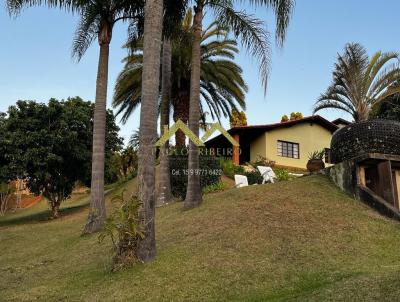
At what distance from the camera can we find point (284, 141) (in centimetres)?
3156

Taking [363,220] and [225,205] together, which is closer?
[363,220]

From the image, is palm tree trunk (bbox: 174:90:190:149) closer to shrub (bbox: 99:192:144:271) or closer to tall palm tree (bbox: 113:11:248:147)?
tall palm tree (bbox: 113:11:248:147)

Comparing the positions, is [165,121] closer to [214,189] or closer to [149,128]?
[214,189]

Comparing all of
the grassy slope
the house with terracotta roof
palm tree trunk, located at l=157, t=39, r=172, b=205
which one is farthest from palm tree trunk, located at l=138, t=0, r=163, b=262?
the house with terracotta roof

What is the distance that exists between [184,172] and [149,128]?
1112cm

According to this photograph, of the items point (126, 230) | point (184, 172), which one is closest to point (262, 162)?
point (184, 172)

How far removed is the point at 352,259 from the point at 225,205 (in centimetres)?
473

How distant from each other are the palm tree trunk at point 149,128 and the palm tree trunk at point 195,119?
11.0ft

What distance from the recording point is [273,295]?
662 centimetres

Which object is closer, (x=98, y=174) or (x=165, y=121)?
(x=98, y=174)

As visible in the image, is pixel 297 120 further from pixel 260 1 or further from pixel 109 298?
pixel 109 298

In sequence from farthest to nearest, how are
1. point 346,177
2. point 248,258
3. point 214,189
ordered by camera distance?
point 214,189 → point 346,177 → point 248,258

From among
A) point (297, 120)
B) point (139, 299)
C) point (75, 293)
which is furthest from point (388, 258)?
point (297, 120)

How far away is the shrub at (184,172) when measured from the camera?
1994 centimetres
